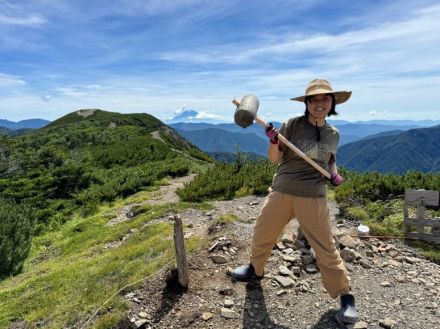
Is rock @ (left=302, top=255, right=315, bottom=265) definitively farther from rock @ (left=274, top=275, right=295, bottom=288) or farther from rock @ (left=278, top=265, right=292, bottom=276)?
rock @ (left=274, top=275, right=295, bottom=288)

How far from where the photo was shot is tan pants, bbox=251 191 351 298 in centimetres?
538

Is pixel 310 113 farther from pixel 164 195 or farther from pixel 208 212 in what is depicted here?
pixel 164 195

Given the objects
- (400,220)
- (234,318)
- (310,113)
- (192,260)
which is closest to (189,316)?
(234,318)

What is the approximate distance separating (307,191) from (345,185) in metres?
10.2

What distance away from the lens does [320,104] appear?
526 centimetres

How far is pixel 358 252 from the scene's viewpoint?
8062 millimetres

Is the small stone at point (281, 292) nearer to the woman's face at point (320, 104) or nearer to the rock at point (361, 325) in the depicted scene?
the rock at point (361, 325)

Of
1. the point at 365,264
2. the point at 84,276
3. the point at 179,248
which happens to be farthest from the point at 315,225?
the point at 84,276

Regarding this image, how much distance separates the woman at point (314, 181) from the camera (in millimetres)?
5336

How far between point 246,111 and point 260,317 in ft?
10.3

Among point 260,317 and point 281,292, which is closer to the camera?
point 260,317

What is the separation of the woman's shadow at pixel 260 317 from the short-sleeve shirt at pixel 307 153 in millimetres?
1968

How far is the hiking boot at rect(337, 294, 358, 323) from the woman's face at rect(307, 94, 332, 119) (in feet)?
8.59

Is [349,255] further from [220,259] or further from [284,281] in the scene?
[220,259]
